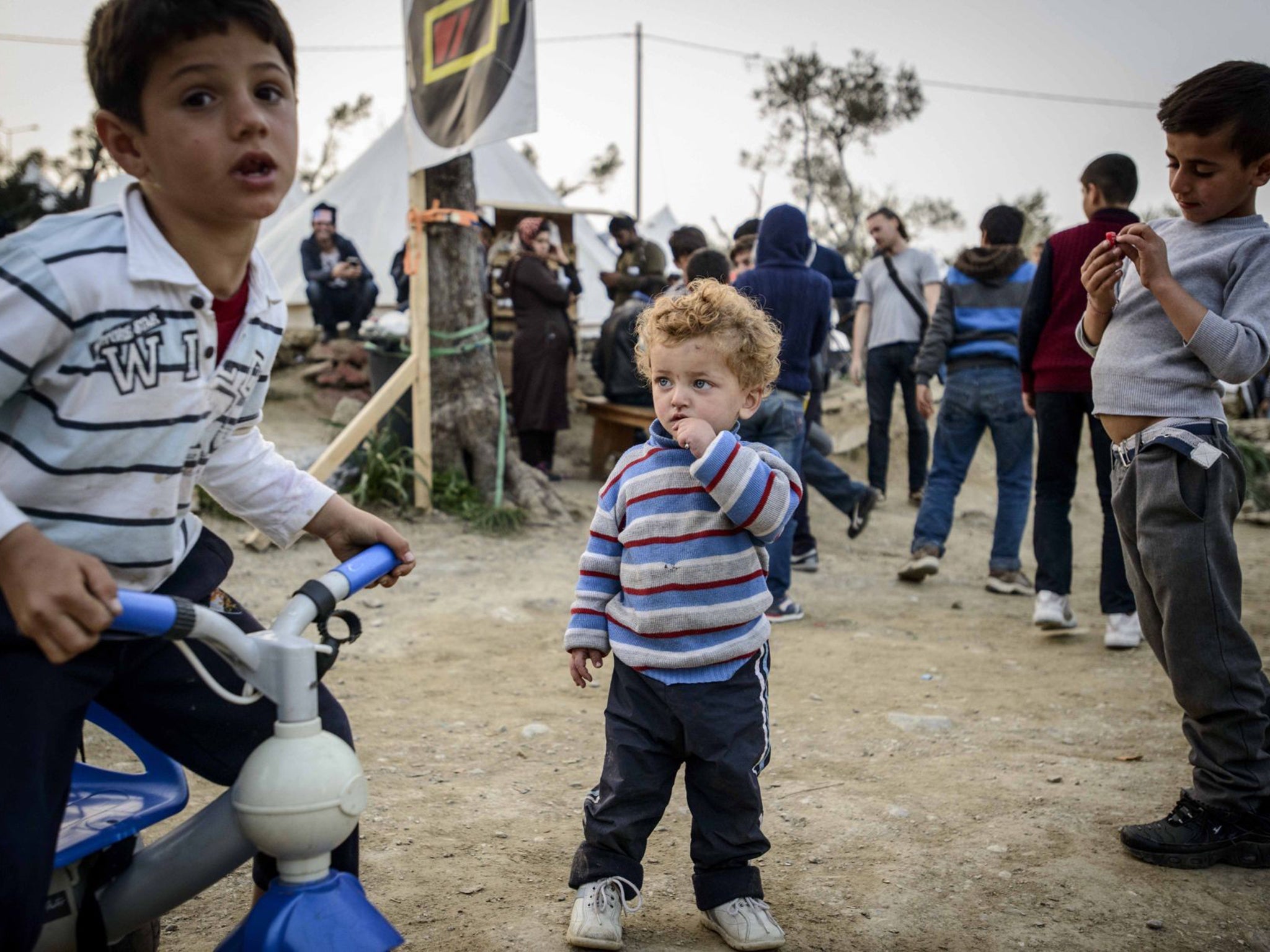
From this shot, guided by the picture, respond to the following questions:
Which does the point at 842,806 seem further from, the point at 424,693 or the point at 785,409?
the point at 785,409

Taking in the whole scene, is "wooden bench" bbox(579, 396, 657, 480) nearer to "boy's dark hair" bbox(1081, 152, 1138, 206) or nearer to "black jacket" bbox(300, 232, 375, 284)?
"black jacket" bbox(300, 232, 375, 284)

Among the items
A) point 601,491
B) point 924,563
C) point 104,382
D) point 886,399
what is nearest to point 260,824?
point 104,382

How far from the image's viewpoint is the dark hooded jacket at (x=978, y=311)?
5.81 metres

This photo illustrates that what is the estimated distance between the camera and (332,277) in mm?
9930

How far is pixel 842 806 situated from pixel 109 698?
2013 mm

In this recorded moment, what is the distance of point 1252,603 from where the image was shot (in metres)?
5.64

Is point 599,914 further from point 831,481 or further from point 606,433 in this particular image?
point 606,433

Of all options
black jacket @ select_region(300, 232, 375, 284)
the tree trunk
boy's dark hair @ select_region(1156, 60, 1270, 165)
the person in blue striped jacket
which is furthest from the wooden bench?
the person in blue striped jacket

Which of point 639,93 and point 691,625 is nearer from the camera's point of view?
point 691,625

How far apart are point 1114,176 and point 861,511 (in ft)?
8.62

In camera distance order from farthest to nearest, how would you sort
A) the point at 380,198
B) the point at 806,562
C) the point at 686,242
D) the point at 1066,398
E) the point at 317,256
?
the point at 380,198 → the point at 317,256 → the point at 686,242 → the point at 806,562 → the point at 1066,398

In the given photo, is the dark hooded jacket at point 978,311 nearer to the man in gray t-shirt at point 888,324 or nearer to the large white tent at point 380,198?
the man in gray t-shirt at point 888,324

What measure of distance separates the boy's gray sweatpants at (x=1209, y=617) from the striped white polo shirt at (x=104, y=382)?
84.4 inches

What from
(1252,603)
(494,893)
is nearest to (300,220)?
(1252,603)
